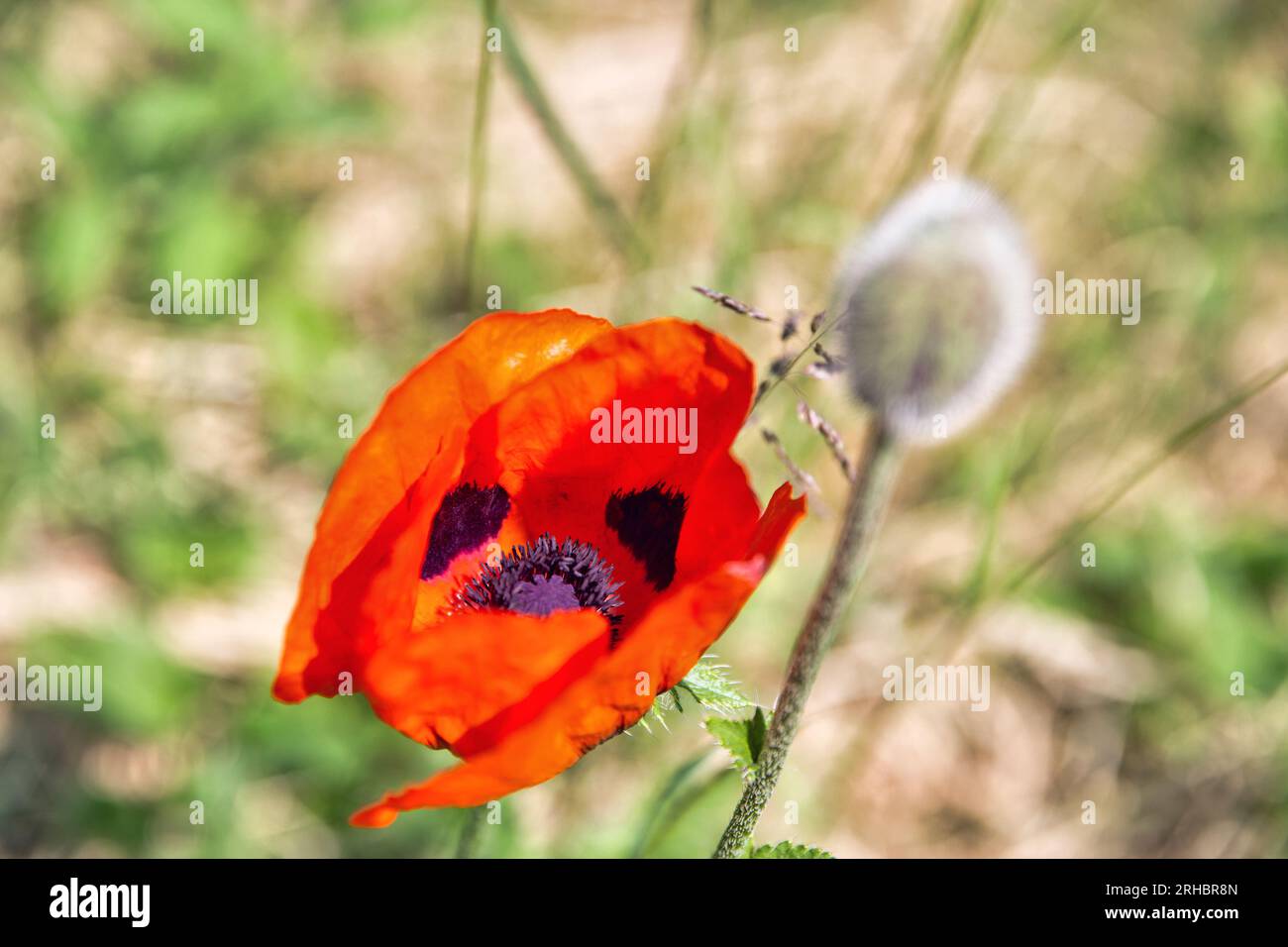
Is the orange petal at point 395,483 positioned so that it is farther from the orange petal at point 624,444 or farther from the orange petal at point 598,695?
the orange petal at point 598,695

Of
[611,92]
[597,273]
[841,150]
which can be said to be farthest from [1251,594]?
[611,92]

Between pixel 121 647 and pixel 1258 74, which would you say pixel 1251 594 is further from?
pixel 121 647

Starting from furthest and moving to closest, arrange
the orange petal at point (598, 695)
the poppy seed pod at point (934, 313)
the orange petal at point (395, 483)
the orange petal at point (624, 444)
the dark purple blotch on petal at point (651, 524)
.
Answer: the dark purple blotch on petal at point (651, 524), the orange petal at point (624, 444), the orange petal at point (395, 483), the orange petal at point (598, 695), the poppy seed pod at point (934, 313)

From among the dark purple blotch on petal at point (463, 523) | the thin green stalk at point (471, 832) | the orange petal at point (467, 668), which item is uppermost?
the dark purple blotch on petal at point (463, 523)

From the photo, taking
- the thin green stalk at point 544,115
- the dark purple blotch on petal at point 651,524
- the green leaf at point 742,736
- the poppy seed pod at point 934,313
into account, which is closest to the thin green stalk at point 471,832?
the dark purple blotch on petal at point 651,524

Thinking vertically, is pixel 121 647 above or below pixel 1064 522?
below

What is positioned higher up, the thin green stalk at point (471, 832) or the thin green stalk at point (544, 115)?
the thin green stalk at point (544, 115)
